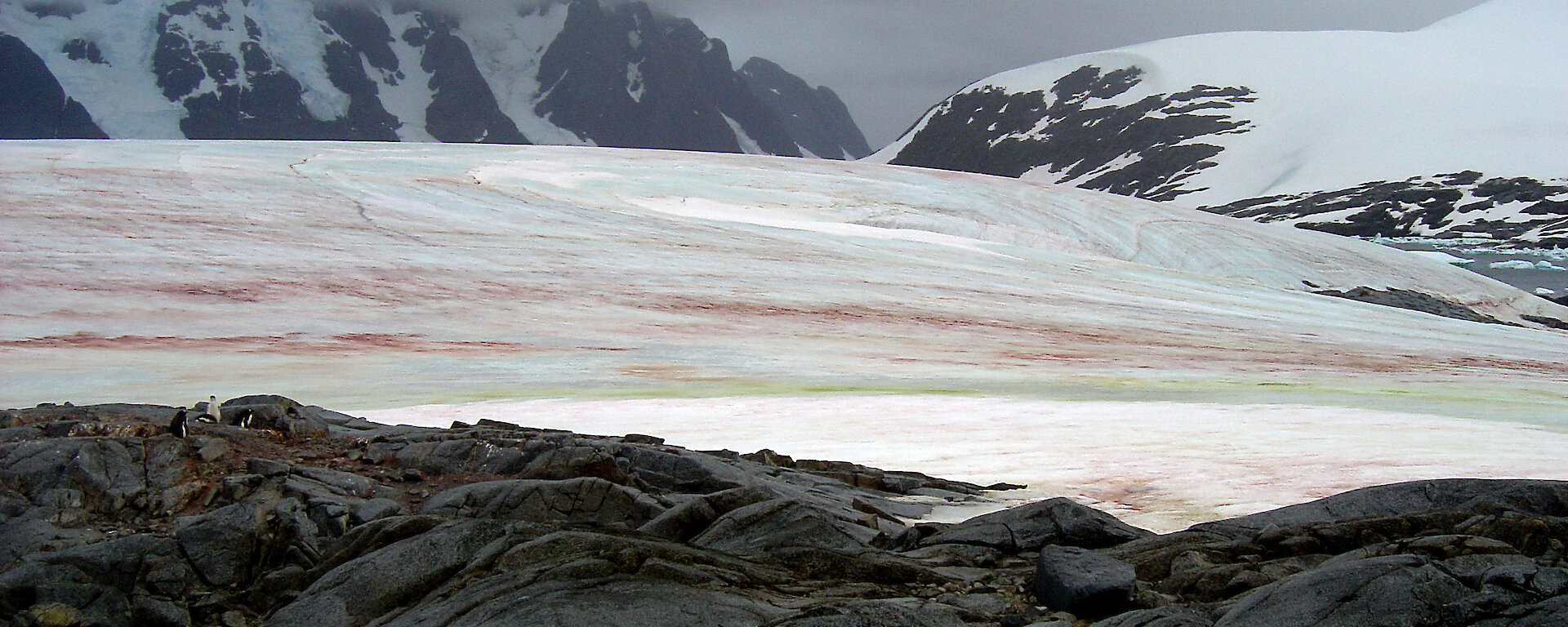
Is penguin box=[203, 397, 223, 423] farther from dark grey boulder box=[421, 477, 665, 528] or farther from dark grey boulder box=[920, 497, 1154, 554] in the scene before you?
dark grey boulder box=[920, 497, 1154, 554]

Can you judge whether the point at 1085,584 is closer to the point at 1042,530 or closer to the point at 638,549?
the point at 1042,530

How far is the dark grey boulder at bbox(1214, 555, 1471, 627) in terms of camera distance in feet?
12.9

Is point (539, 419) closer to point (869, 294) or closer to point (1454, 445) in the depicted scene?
point (1454, 445)

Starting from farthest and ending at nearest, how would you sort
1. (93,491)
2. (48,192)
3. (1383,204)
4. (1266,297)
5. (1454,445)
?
(1383,204) < (1266,297) < (48,192) < (1454,445) < (93,491)

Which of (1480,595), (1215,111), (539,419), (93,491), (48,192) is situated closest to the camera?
(1480,595)

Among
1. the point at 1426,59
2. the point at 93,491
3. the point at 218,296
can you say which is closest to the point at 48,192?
the point at 218,296

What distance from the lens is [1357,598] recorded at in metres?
4.03

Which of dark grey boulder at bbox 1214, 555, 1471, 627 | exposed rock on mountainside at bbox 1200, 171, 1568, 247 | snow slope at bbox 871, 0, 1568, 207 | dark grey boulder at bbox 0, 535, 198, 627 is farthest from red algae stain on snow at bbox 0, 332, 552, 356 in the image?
snow slope at bbox 871, 0, 1568, 207

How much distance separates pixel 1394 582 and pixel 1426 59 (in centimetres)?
21087

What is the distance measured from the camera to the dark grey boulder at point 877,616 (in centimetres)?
438

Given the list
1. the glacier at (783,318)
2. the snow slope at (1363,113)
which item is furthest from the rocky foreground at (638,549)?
the snow slope at (1363,113)

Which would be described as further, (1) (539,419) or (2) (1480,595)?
(1) (539,419)

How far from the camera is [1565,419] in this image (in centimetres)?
1134

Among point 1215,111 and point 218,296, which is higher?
point 1215,111
